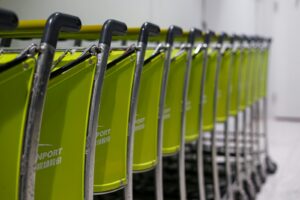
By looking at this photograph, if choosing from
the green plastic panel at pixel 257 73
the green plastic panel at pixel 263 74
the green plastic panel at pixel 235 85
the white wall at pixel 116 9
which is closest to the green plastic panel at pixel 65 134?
the white wall at pixel 116 9

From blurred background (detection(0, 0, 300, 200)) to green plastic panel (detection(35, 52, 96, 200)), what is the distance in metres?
0.96

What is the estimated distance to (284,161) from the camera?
12.9ft

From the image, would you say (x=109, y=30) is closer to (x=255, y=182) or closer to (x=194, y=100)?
(x=194, y=100)

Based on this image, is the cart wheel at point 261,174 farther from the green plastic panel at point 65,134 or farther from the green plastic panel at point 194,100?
the green plastic panel at point 65,134

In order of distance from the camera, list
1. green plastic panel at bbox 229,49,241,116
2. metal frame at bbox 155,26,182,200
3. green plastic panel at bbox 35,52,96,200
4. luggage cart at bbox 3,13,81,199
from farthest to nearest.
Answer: green plastic panel at bbox 229,49,241,116
metal frame at bbox 155,26,182,200
green plastic panel at bbox 35,52,96,200
luggage cart at bbox 3,13,81,199

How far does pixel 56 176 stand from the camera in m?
0.99

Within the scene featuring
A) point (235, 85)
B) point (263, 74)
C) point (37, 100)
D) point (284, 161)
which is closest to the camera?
point (37, 100)

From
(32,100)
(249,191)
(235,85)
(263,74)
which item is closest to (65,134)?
(32,100)

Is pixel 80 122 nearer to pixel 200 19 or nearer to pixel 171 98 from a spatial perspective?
pixel 171 98

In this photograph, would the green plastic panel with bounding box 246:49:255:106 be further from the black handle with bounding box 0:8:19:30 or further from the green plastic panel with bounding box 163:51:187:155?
the black handle with bounding box 0:8:19:30

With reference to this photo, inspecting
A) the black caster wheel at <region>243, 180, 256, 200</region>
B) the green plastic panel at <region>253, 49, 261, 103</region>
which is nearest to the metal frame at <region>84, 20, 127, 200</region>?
the black caster wheel at <region>243, 180, 256, 200</region>

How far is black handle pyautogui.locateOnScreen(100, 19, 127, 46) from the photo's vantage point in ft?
3.39

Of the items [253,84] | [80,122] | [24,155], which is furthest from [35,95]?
[253,84]

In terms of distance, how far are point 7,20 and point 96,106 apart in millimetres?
419
